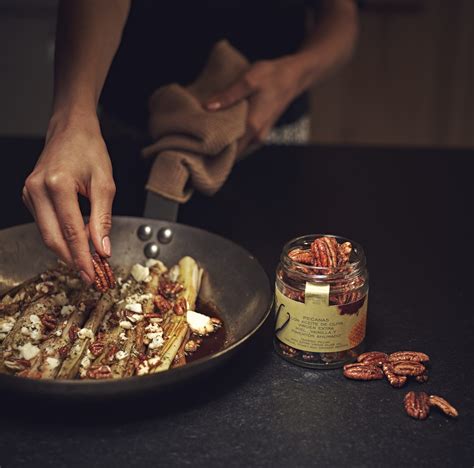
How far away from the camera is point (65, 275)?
4.02 ft

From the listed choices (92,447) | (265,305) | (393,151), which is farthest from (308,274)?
(393,151)

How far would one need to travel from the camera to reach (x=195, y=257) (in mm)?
1310

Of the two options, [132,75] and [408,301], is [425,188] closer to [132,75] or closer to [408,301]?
[408,301]

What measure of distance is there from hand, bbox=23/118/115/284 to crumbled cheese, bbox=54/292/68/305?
0.09 meters

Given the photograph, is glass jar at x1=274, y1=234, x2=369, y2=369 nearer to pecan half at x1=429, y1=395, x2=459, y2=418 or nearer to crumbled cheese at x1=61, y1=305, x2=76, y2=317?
pecan half at x1=429, y1=395, x2=459, y2=418

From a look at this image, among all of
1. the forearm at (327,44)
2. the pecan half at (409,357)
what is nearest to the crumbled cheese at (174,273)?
the pecan half at (409,357)

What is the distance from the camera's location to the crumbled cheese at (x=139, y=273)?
123cm

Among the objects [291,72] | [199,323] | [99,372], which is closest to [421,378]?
[199,323]

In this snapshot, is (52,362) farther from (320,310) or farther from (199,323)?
(320,310)

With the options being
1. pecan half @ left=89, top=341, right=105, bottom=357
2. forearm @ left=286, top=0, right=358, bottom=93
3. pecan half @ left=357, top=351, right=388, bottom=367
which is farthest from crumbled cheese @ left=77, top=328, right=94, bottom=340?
forearm @ left=286, top=0, right=358, bottom=93

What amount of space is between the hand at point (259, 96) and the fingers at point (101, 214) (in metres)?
0.47

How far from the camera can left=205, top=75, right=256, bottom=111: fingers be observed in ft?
4.92

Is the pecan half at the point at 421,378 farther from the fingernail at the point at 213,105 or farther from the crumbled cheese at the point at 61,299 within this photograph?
the fingernail at the point at 213,105

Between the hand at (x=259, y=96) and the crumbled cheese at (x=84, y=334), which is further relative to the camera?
the hand at (x=259, y=96)
